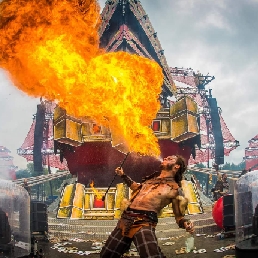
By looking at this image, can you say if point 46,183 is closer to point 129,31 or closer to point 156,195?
point 129,31

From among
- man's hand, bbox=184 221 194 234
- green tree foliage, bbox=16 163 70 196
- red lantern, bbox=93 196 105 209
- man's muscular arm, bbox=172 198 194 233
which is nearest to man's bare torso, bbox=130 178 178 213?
man's muscular arm, bbox=172 198 194 233

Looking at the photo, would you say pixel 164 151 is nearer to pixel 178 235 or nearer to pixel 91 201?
pixel 91 201

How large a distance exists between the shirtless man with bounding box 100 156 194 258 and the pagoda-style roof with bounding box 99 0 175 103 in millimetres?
12203

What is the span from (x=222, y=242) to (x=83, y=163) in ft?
29.6

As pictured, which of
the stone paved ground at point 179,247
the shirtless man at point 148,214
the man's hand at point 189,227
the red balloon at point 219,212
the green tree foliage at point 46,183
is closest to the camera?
the shirtless man at point 148,214

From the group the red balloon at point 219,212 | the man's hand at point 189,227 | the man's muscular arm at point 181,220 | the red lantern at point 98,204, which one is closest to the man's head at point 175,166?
the man's muscular arm at point 181,220

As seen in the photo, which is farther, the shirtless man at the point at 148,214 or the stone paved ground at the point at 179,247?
the stone paved ground at the point at 179,247

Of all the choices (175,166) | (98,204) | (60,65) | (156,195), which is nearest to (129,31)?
(60,65)

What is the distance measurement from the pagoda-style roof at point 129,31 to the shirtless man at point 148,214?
12.2 meters

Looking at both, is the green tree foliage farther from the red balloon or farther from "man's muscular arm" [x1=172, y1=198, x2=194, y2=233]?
"man's muscular arm" [x1=172, y1=198, x2=194, y2=233]

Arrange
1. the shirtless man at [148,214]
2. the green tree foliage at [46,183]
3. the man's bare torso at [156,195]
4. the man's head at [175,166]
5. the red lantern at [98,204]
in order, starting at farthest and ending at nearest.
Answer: the green tree foliage at [46,183], the red lantern at [98,204], the man's head at [175,166], the man's bare torso at [156,195], the shirtless man at [148,214]

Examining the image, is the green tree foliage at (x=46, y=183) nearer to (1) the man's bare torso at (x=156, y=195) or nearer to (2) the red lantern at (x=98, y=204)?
(2) the red lantern at (x=98, y=204)

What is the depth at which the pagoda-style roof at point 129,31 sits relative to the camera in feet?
52.9

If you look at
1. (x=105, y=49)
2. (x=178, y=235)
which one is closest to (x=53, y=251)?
(x=178, y=235)
